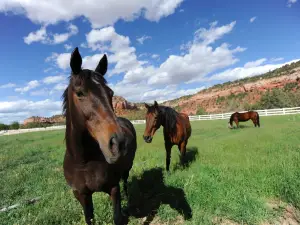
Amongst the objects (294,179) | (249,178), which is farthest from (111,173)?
(294,179)

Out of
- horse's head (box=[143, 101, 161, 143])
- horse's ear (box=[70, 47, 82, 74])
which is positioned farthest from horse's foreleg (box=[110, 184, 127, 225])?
horse's head (box=[143, 101, 161, 143])

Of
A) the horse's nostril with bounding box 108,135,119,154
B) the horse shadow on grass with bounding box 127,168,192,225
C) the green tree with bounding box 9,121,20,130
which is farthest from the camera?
the green tree with bounding box 9,121,20,130

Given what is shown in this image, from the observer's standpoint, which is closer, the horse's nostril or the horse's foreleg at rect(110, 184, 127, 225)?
the horse's nostril

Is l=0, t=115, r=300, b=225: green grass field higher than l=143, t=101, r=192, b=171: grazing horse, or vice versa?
l=143, t=101, r=192, b=171: grazing horse

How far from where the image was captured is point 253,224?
13.3 feet

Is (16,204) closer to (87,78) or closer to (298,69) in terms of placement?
(87,78)

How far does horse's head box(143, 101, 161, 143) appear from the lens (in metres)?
7.10

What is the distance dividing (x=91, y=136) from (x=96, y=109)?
27.3 inches

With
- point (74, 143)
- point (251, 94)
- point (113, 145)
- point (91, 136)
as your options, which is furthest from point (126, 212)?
point (251, 94)

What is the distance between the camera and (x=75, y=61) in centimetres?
276

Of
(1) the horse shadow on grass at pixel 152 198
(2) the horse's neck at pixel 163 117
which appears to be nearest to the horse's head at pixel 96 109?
(1) the horse shadow on grass at pixel 152 198

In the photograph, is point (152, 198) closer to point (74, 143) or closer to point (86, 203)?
point (86, 203)

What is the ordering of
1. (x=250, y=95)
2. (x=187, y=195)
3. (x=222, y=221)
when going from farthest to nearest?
(x=250, y=95), (x=187, y=195), (x=222, y=221)

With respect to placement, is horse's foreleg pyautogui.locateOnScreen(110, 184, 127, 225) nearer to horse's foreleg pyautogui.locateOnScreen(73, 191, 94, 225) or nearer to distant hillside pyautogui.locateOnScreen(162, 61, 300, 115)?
horse's foreleg pyautogui.locateOnScreen(73, 191, 94, 225)
